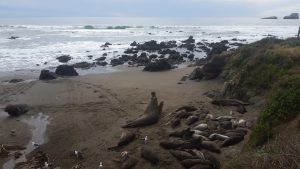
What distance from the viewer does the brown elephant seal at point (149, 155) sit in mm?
11233

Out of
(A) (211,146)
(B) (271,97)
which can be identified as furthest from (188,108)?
(B) (271,97)

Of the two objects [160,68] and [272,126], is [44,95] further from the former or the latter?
[272,126]

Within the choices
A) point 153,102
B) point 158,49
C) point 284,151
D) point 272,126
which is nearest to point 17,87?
point 153,102

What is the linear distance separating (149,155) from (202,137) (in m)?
1.88

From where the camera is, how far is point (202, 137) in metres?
12.3

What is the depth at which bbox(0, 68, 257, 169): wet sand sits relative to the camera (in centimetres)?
1253

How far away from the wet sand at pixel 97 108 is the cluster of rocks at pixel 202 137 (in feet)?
0.96

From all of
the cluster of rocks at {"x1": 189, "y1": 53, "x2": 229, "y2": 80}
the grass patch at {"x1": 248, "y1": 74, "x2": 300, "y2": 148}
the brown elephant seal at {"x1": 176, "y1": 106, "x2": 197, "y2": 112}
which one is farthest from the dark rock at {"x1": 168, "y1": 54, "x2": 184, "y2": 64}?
the grass patch at {"x1": 248, "y1": 74, "x2": 300, "y2": 148}

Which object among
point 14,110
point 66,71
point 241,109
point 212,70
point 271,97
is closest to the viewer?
point 271,97

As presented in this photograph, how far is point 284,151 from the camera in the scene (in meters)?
6.55

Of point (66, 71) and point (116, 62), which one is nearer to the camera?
point (66, 71)

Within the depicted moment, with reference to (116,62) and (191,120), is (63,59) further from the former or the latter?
(191,120)

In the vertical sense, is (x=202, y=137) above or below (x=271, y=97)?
below

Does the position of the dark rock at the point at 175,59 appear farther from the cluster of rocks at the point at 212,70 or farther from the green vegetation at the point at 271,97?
the green vegetation at the point at 271,97
